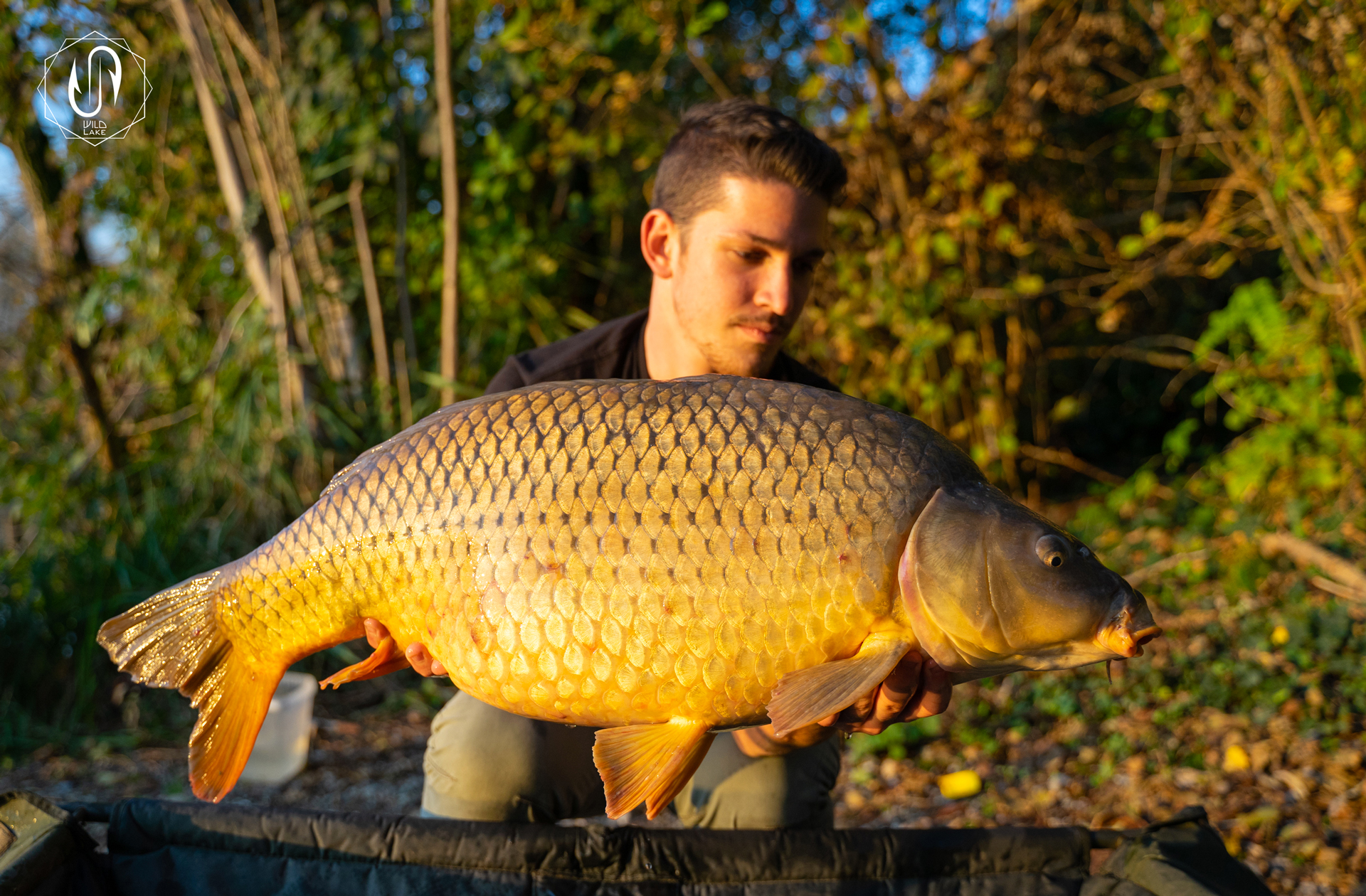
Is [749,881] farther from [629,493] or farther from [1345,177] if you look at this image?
[1345,177]

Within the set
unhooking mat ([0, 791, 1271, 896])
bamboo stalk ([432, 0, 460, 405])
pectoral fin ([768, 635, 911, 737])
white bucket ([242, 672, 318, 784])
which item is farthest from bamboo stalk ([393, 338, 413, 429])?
pectoral fin ([768, 635, 911, 737])

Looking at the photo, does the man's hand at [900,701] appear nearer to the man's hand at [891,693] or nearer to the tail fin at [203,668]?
the man's hand at [891,693]

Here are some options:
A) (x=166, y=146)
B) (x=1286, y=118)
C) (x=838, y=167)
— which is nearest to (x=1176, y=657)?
(x=1286, y=118)

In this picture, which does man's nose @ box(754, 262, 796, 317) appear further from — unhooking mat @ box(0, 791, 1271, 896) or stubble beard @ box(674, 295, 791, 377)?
unhooking mat @ box(0, 791, 1271, 896)

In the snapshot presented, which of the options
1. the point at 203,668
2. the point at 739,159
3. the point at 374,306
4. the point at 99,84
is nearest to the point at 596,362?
the point at 739,159

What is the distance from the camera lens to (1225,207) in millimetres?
2918

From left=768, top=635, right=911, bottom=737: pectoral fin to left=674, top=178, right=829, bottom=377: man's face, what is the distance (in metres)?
0.72

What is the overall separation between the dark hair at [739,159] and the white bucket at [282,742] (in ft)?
5.54

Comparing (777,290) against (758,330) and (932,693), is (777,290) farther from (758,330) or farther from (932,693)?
(932,693)

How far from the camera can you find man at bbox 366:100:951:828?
1517 millimetres

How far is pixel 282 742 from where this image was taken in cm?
250

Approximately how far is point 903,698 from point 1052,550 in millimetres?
267

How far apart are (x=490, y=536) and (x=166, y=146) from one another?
12.2ft

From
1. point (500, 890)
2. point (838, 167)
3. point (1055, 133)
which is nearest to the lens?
point (500, 890)
